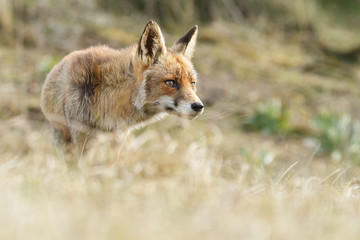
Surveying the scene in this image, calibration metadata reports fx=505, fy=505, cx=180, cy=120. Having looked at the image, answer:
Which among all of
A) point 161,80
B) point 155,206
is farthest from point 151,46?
point 155,206

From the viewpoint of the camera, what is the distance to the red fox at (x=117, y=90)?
533cm

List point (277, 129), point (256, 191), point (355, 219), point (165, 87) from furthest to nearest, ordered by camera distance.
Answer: point (277, 129) → point (165, 87) → point (256, 191) → point (355, 219)

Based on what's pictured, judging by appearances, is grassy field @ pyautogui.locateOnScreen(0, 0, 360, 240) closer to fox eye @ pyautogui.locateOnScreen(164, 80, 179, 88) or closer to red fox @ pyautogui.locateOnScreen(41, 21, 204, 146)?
red fox @ pyautogui.locateOnScreen(41, 21, 204, 146)

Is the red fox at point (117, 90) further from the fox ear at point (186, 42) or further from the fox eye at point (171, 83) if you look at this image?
the fox ear at point (186, 42)

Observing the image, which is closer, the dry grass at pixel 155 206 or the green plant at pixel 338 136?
the dry grass at pixel 155 206

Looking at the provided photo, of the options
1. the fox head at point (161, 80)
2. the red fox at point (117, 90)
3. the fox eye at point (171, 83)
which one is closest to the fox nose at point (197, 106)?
the fox head at point (161, 80)

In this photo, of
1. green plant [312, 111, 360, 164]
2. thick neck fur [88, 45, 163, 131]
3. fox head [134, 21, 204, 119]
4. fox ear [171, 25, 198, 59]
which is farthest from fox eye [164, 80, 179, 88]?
green plant [312, 111, 360, 164]

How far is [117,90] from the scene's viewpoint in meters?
5.46

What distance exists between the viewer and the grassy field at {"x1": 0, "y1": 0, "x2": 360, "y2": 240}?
3.02m

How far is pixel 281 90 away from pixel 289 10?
11.6 ft

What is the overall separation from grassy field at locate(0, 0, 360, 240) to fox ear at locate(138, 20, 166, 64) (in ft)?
2.81

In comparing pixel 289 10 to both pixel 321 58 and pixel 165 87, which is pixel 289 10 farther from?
pixel 165 87

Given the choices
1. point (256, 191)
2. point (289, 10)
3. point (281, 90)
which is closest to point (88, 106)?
point (256, 191)

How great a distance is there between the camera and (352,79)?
12.4 m
